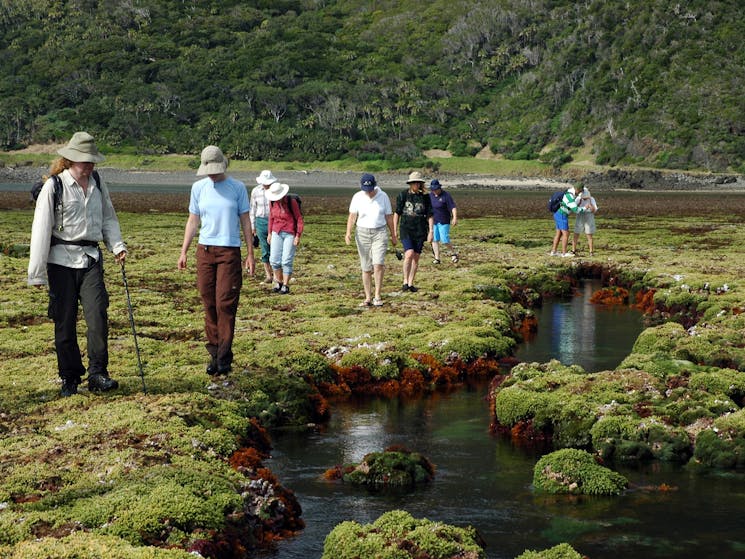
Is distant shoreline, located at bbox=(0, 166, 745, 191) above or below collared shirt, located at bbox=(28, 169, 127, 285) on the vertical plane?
below

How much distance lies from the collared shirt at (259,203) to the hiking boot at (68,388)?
38.2 ft

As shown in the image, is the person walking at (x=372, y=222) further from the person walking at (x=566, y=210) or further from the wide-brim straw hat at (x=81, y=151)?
the person walking at (x=566, y=210)

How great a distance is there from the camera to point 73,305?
43.1ft

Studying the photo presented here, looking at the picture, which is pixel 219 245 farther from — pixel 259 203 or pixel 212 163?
pixel 259 203

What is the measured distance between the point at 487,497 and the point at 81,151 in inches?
272

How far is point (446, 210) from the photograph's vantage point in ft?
103

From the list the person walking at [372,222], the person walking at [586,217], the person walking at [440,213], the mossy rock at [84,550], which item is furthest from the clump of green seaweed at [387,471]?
the person walking at [586,217]

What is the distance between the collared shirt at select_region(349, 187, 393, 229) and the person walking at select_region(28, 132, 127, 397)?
8.51 meters

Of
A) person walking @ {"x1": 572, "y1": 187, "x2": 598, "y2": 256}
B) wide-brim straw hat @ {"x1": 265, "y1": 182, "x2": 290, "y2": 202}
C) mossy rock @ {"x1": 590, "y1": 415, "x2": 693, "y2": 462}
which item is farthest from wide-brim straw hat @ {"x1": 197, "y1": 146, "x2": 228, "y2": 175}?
person walking @ {"x1": 572, "y1": 187, "x2": 598, "y2": 256}

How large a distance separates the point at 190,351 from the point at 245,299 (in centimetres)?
625

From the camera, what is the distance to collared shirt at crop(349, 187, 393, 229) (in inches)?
832

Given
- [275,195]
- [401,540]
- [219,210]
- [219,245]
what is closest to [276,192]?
[275,195]

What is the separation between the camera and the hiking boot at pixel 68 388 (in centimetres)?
1335

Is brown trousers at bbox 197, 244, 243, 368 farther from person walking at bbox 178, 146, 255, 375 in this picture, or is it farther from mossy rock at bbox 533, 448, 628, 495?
mossy rock at bbox 533, 448, 628, 495
